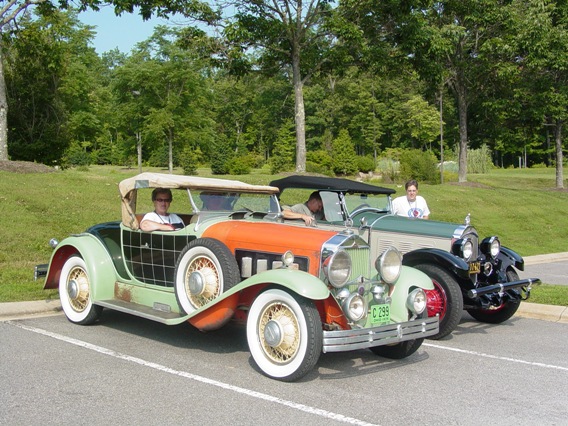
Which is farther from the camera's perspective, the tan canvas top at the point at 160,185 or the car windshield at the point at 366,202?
the car windshield at the point at 366,202

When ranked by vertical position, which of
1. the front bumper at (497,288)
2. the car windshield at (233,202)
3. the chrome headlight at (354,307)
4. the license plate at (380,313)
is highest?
the car windshield at (233,202)

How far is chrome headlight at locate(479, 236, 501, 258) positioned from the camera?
7.57m

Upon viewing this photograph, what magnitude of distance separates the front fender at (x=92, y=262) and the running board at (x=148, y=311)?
0.54 ft

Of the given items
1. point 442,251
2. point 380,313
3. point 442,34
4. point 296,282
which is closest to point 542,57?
point 442,34

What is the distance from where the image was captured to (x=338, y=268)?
526 centimetres

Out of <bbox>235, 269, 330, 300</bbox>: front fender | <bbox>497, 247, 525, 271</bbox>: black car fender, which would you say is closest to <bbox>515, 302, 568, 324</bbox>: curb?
<bbox>497, 247, 525, 271</bbox>: black car fender

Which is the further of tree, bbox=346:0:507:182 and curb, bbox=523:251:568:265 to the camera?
tree, bbox=346:0:507:182

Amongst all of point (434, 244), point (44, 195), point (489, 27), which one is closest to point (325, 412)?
point (434, 244)

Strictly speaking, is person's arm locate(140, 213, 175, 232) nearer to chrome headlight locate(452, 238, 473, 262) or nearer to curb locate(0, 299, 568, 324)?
curb locate(0, 299, 568, 324)

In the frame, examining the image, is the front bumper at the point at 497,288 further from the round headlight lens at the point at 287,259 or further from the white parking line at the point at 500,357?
the round headlight lens at the point at 287,259

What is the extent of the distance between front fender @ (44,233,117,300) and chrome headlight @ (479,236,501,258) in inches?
174

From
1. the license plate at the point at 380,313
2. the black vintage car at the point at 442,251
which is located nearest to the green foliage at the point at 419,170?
the black vintage car at the point at 442,251

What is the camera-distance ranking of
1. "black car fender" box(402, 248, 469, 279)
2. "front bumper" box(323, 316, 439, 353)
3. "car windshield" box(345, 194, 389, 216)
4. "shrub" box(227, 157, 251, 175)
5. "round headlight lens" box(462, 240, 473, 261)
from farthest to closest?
1. "shrub" box(227, 157, 251, 175)
2. "car windshield" box(345, 194, 389, 216)
3. "round headlight lens" box(462, 240, 473, 261)
4. "black car fender" box(402, 248, 469, 279)
5. "front bumper" box(323, 316, 439, 353)

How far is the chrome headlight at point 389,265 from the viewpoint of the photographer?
18.4 ft
